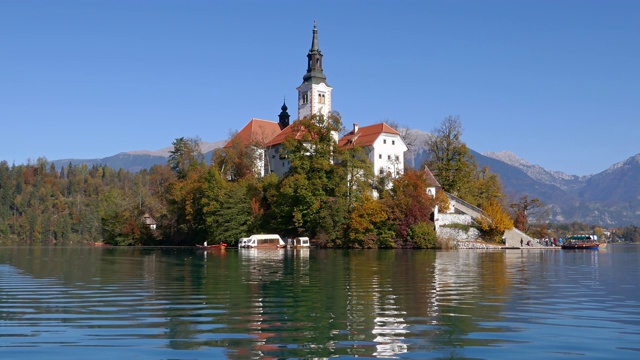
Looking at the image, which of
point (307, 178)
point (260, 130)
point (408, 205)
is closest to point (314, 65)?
point (260, 130)

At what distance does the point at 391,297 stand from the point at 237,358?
10.2 m

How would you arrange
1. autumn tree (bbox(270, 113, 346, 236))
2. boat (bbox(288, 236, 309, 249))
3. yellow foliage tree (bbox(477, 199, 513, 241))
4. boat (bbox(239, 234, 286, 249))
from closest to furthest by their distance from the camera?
boat (bbox(239, 234, 286, 249)) < boat (bbox(288, 236, 309, 249)) < yellow foliage tree (bbox(477, 199, 513, 241)) < autumn tree (bbox(270, 113, 346, 236))

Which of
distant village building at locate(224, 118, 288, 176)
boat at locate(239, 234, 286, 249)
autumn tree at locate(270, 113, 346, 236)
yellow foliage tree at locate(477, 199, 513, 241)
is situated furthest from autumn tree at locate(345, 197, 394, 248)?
distant village building at locate(224, 118, 288, 176)

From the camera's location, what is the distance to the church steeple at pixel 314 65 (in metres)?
111

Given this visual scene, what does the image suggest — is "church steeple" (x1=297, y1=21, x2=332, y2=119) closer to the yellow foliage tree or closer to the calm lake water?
the yellow foliage tree

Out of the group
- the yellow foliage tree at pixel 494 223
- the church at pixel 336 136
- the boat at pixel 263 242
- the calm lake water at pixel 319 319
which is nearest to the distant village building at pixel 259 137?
the church at pixel 336 136

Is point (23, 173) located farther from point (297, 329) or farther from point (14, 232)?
point (297, 329)

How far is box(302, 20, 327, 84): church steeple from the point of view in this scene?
365 feet

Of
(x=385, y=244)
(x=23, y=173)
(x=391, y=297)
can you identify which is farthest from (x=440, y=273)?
(x=23, y=173)

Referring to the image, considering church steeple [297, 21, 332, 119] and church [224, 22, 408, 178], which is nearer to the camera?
church [224, 22, 408, 178]

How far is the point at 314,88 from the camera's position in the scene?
11069 centimetres

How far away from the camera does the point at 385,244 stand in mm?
76125

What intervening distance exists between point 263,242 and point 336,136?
792 inches

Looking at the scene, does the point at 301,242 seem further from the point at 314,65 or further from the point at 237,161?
the point at 314,65
